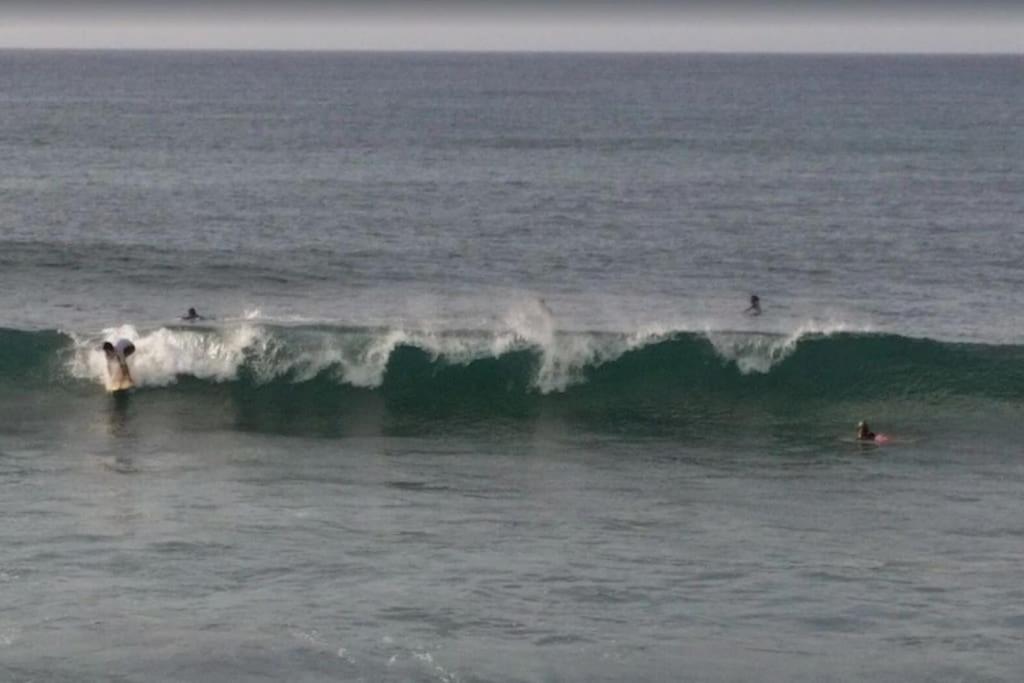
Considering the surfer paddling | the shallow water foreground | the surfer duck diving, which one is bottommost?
the shallow water foreground

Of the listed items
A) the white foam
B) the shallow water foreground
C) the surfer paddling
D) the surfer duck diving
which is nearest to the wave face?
the white foam

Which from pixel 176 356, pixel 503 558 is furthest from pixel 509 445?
pixel 176 356

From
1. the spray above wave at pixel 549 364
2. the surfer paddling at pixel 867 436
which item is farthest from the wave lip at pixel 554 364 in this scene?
the surfer paddling at pixel 867 436

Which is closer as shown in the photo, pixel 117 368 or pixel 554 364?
pixel 117 368

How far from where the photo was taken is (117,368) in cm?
3253

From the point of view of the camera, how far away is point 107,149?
99562 millimetres

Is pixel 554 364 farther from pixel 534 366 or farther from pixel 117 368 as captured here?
pixel 117 368

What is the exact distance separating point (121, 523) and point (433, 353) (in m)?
11.5

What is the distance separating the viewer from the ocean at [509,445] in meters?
19.3

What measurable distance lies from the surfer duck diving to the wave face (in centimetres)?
35

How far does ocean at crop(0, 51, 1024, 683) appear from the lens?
19.3 metres

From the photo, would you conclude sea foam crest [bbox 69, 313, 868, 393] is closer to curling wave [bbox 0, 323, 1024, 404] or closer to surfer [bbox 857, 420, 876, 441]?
curling wave [bbox 0, 323, 1024, 404]

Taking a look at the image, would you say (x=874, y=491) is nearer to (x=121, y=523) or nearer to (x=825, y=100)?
(x=121, y=523)

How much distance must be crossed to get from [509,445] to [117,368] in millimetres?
8364
